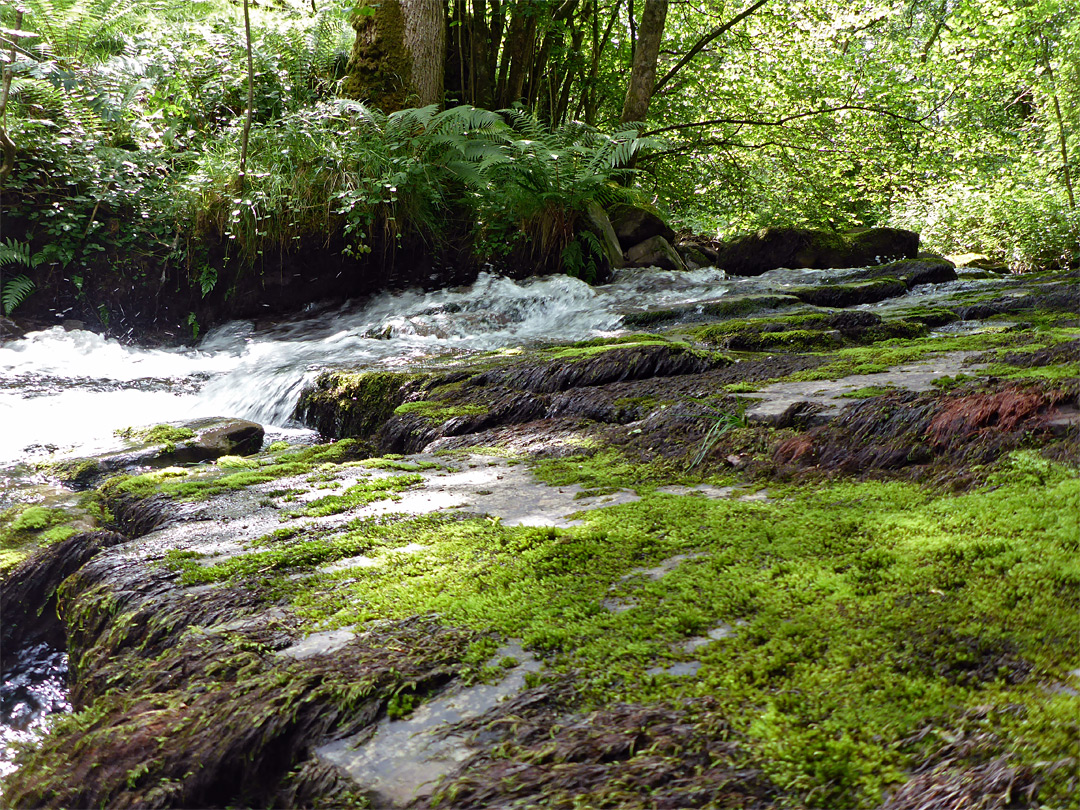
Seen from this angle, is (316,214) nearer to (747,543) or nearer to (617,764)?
(747,543)

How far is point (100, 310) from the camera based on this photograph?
8.48 m

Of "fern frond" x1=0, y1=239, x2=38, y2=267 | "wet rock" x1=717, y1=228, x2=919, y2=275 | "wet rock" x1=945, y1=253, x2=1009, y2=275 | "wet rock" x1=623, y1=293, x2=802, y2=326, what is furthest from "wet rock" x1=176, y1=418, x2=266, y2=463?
"wet rock" x1=945, y1=253, x2=1009, y2=275

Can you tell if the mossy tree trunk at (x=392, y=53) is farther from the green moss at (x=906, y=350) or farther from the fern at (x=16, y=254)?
the green moss at (x=906, y=350)

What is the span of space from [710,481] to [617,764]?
1.56 meters

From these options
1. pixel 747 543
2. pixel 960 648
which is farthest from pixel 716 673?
pixel 747 543

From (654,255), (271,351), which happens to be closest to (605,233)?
(654,255)

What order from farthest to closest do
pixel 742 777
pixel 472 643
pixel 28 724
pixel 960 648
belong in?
pixel 28 724, pixel 472 643, pixel 960 648, pixel 742 777

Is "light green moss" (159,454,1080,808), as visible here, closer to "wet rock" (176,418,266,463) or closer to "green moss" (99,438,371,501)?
"green moss" (99,438,371,501)

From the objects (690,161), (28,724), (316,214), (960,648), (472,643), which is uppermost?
(690,161)

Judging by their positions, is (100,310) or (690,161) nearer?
(100,310)

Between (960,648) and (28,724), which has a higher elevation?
(960,648)

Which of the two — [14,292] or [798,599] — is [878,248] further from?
[14,292]

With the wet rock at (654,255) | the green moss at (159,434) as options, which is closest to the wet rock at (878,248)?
the wet rock at (654,255)

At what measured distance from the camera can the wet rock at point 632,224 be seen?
1080cm
